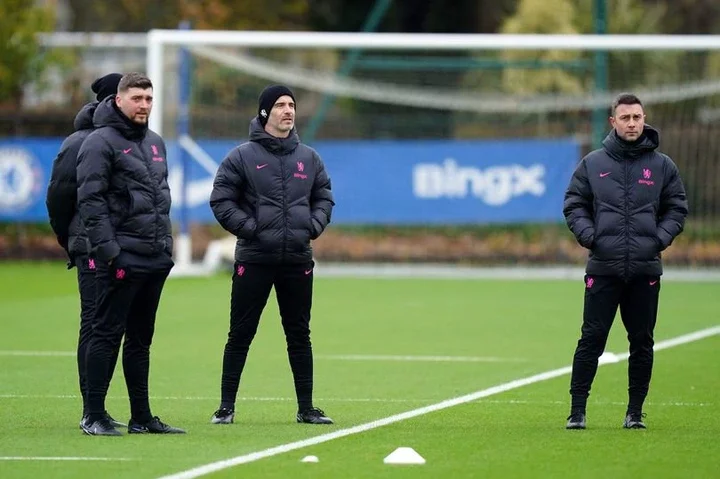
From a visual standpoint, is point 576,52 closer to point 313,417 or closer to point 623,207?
point 623,207

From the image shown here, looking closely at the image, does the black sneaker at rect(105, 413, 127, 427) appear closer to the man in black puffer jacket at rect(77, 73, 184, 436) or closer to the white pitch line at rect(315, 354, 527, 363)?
the man in black puffer jacket at rect(77, 73, 184, 436)

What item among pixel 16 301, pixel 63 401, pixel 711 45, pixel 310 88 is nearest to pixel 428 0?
pixel 310 88

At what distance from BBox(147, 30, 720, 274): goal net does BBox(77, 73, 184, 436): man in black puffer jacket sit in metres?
13.9

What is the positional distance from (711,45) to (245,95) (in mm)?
7668

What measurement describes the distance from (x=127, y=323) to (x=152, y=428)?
673mm

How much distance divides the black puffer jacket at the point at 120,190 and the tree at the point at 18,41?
20.0 meters

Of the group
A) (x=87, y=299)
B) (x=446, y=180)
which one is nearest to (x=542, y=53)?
(x=446, y=180)

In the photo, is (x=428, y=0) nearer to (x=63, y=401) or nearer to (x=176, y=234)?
(x=176, y=234)

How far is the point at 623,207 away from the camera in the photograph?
10.0m

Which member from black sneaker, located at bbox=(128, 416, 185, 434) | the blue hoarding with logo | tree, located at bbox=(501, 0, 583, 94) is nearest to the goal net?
the blue hoarding with logo

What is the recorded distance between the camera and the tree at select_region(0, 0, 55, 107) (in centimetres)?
2914

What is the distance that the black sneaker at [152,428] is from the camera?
983 cm

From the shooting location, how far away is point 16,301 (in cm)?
2038

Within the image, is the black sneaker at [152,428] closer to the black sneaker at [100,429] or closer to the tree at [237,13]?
the black sneaker at [100,429]
